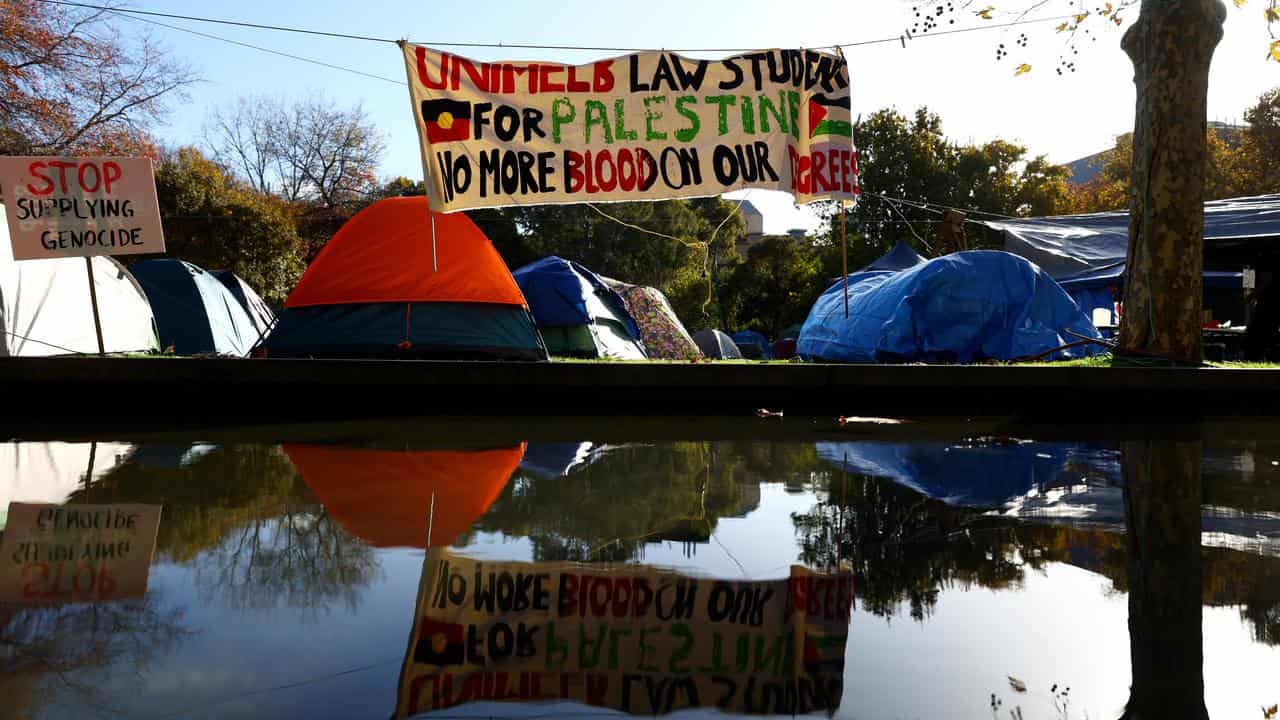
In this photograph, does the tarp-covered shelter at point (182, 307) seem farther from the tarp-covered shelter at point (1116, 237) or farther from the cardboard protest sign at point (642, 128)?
the tarp-covered shelter at point (1116, 237)

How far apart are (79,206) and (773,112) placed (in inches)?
226

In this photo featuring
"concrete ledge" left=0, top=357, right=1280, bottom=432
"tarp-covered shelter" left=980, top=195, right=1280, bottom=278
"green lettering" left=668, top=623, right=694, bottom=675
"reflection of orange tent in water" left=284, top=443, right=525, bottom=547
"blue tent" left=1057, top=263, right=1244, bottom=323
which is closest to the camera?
"green lettering" left=668, top=623, right=694, bottom=675

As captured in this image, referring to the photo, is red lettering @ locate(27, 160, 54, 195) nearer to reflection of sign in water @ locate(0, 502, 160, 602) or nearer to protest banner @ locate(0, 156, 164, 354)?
protest banner @ locate(0, 156, 164, 354)

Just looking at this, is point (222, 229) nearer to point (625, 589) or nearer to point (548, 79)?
point (548, 79)

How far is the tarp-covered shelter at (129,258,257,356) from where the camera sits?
13297 mm

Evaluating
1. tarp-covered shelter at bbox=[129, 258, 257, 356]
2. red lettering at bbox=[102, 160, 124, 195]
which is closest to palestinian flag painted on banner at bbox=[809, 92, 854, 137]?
red lettering at bbox=[102, 160, 124, 195]

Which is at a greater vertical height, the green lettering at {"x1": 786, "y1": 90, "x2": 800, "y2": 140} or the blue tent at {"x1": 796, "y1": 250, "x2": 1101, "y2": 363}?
the green lettering at {"x1": 786, "y1": 90, "x2": 800, "y2": 140}

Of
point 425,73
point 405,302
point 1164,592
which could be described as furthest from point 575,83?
point 1164,592

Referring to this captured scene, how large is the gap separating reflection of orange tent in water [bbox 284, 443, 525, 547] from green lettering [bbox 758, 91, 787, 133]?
3.48 metres

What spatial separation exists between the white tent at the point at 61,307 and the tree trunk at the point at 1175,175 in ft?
31.5

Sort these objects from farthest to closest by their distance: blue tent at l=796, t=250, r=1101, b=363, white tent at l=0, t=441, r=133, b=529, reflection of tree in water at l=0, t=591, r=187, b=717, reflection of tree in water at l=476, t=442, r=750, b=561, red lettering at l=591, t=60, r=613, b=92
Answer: blue tent at l=796, t=250, r=1101, b=363 → red lettering at l=591, t=60, r=613, b=92 → white tent at l=0, t=441, r=133, b=529 → reflection of tree in water at l=476, t=442, r=750, b=561 → reflection of tree in water at l=0, t=591, r=187, b=717

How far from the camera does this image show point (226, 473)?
3.72m

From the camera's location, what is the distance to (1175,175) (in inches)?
290

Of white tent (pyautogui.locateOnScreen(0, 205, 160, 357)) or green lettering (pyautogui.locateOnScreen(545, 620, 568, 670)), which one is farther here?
white tent (pyautogui.locateOnScreen(0, 205, 160, 357))
